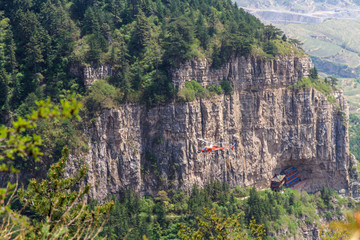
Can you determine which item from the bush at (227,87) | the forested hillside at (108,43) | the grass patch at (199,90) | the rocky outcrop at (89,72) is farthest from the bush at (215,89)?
the rocky outcrop at (89,72)

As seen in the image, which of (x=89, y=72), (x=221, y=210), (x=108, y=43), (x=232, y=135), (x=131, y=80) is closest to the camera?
(x=89, y=72)

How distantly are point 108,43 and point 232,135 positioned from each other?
2063cm

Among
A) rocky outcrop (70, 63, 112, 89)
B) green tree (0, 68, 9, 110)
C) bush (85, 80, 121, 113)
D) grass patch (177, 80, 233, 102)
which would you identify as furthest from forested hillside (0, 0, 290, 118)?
grass patch (177, 80, 233, 102)

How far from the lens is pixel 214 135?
55812 mm

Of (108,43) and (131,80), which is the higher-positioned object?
(108,43)

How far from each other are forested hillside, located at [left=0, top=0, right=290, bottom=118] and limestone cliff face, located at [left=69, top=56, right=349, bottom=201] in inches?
92.0

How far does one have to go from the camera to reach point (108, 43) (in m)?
52.4

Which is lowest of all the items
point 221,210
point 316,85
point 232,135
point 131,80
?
point 221,210

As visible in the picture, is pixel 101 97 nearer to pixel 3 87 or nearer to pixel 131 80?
pixel 131 80

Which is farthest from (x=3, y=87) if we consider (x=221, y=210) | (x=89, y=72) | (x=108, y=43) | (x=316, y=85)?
(x=316, y=85)

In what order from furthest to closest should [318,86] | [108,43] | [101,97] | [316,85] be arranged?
[318,86] < [316,85] < [108,43] < [101,97]

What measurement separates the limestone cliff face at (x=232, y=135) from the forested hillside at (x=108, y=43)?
2.34 meters

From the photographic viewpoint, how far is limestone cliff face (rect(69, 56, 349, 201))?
49750 millimetres

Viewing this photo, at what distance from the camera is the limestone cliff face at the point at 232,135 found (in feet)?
163
